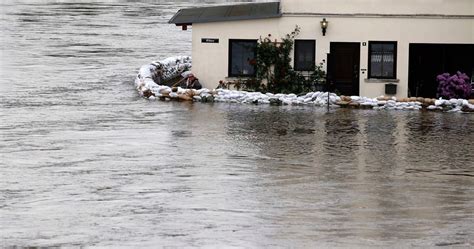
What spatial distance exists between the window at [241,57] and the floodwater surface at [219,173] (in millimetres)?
2400

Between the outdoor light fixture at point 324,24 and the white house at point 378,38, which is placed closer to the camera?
the white house at point 378,38

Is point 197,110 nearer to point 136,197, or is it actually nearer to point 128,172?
point 128,172

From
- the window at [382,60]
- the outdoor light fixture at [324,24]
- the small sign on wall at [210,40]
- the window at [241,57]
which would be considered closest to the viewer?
the outdoor light fixture at [324,24]

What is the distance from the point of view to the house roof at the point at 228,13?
3544cm

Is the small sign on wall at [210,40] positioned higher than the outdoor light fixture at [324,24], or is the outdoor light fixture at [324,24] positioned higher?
the outdoor light fixture at [324,24]

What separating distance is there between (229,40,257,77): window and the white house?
49cm

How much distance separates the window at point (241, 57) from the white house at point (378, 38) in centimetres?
49

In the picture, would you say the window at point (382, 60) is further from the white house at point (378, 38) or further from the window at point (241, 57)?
the window at point (241, 57)

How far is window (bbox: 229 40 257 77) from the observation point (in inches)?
1407

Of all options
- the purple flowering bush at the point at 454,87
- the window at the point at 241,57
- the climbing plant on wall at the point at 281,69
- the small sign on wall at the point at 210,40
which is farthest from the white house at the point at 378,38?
the purple flowering bush at the point at 454,87

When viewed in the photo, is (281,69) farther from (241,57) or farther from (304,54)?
(241,57)

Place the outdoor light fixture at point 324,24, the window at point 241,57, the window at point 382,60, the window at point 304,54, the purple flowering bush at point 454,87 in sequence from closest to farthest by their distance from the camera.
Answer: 1. the purple flowering bush at point 454,87
2. the outdoor light fixture at point 324,24
3. the window at point 382,60
4. the window at point 304,54
5. the window at point 241,57

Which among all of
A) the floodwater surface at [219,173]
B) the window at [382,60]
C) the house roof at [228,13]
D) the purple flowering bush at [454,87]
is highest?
the house roof at [228,13]

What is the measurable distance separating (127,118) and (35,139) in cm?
446
